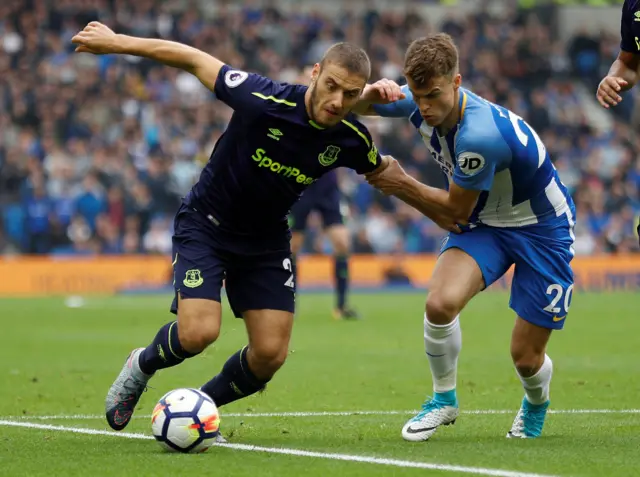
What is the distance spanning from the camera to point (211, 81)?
6508mm

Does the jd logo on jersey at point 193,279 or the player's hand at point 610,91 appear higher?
the player's hand at point 610,91

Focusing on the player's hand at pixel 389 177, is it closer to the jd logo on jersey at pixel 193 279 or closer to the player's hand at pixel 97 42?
the jd logo on jersey at pixel 193 279

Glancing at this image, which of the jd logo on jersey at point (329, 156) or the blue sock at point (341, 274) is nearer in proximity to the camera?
the jd logo on jersey at point (329, 156)

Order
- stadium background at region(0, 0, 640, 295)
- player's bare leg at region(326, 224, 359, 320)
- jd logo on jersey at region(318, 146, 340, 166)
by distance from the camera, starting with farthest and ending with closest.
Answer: stadium background at region(0, 0, 640, 295), player's bare leg at region(326, 224, 359, 320), jd logo on jersey at region(318, 146, 340, 166)

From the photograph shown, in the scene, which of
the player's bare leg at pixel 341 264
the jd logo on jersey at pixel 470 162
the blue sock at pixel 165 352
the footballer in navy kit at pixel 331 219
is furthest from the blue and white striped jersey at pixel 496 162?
the player's bare leg at pixel 341 264

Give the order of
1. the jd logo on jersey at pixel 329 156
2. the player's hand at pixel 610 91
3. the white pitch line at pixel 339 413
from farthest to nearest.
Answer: the white pitch line at pixel 339 413 → the player's hand at pixel 610 91 → the jd logo on jersey at pixel 329 156

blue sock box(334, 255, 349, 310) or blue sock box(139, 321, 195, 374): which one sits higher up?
blue sock box(139, 321, 195, 374)

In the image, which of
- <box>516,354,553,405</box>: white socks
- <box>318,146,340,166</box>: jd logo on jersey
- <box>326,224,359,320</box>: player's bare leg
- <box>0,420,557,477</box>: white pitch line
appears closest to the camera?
<box>0,420,557,477</box>: white pitch line

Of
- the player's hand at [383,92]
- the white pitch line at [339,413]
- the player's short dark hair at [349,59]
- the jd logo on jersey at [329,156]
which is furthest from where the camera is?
the white pitch line at [339,413]

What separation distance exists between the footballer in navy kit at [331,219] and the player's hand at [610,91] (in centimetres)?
796

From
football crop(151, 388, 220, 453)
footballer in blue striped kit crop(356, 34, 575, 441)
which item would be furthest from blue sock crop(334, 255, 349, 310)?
football crop(151, 388, 220, 453)

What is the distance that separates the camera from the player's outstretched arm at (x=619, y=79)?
736 cm

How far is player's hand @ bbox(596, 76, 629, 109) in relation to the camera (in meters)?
7.34

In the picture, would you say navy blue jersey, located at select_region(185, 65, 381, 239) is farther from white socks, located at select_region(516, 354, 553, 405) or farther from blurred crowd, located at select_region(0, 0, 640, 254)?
blurred crowd, located at select_region(0, 0, 640, 254)
